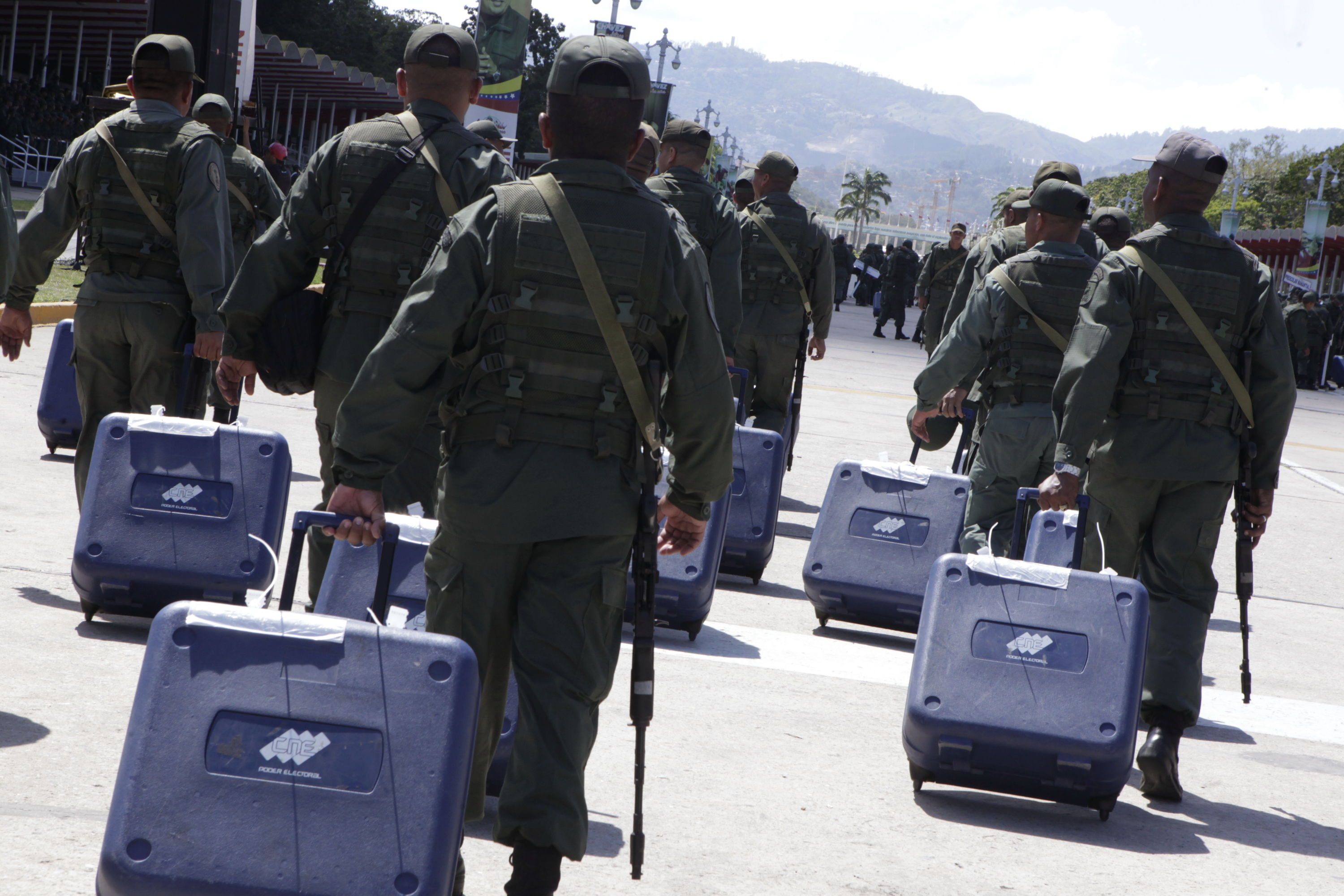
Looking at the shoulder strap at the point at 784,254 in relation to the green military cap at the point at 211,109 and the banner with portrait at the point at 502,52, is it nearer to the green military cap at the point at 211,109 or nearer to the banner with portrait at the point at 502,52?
the green military cap at the point at 211,109

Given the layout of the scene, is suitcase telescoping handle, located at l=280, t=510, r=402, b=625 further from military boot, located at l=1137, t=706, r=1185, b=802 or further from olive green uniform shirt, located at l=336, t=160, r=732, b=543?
military boot, located at l=1137, t=706, r=1185, b=802

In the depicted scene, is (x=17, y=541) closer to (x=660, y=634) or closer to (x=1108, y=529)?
(x=660, y=634)

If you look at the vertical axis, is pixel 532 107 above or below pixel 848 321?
above

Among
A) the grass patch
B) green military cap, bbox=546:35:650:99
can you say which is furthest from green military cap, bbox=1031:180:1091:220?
the grass patch

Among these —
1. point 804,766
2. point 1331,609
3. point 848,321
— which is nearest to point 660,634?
point 804,766

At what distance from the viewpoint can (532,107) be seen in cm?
7900

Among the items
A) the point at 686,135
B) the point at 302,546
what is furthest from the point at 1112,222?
the point at 302,546

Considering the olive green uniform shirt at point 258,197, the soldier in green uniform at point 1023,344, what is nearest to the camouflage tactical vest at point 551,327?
the soldier in green uniform at point 1023,344

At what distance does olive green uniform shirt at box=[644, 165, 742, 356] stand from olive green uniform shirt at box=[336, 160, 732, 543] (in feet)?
16.7

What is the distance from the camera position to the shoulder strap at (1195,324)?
5.01 metres

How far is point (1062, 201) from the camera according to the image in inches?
269

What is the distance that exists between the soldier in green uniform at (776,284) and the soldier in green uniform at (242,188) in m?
3.02

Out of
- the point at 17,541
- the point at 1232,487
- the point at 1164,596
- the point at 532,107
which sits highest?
the point at 532,107

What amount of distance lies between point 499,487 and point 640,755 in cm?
72
